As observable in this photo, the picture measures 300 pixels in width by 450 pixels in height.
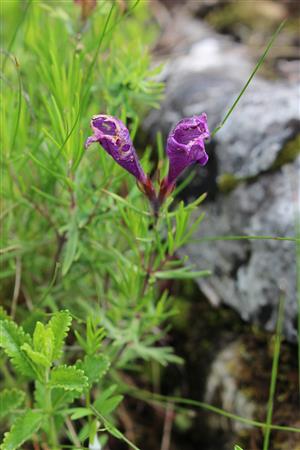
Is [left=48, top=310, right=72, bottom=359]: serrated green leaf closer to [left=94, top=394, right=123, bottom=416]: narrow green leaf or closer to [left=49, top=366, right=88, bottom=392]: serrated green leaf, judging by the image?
[left=49, top=366, right=88, bottom=392]: serrated green leaf

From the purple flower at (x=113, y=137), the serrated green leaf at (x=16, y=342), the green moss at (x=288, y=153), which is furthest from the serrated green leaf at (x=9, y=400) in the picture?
the green moss at (x=288, y=153)

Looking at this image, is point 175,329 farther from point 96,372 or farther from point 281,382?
point 96,372

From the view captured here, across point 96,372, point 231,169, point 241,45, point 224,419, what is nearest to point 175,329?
point 224,419

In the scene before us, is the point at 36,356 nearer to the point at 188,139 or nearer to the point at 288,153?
the point at 188,139

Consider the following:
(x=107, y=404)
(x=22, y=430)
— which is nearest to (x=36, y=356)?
(x=22, y=430)

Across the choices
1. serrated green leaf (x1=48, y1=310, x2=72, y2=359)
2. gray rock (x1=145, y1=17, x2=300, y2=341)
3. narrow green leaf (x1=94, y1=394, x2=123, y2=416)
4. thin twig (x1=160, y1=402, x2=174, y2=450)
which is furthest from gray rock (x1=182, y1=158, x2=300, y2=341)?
serrated green leaf (x1=48, y1=310, x2=72, y2=359)

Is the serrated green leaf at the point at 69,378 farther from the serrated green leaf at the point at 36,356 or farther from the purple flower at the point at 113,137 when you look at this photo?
the purple flower at the point at 113,137

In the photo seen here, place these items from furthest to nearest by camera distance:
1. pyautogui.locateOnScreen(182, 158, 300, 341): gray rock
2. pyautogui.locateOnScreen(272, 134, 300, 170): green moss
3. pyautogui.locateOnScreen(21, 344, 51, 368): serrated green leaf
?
pyautogui.locateOnScreen(272, 134, 300, 170): green moss → pyautogui.locateOnScreen(182, 158, 300, 341): gray rock → pyautogui.locateOnScreen(21, 344, 51, 368): serrated green leaf
